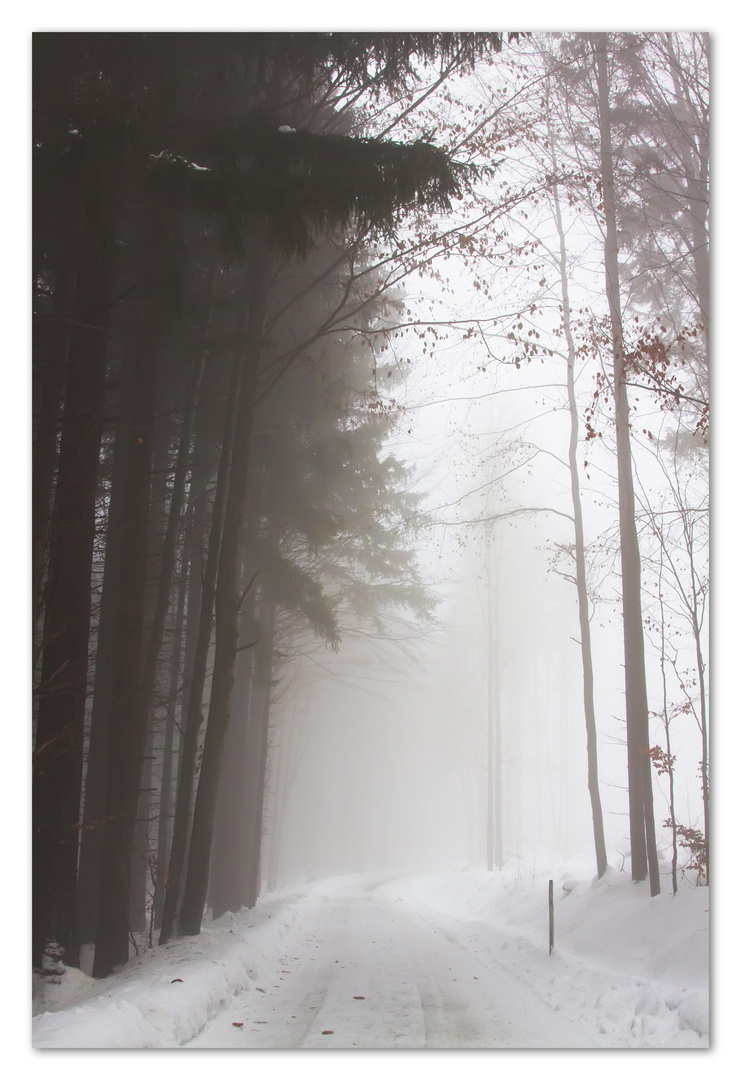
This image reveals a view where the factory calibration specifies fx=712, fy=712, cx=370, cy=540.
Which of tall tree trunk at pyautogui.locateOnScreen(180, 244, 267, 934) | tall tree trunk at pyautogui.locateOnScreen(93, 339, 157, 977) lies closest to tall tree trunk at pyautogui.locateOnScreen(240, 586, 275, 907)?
tall tree trunk at pyautogui.locateOnScreen(180, 244, 267, 934)

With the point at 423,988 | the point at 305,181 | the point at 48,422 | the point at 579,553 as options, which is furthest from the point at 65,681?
the point at 579,553

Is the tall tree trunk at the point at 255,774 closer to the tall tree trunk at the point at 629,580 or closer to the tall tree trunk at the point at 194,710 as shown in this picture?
the tall tree trunk at the point at 194,710

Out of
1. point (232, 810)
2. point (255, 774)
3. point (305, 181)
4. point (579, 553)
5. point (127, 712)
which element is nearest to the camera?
point (305, 181)

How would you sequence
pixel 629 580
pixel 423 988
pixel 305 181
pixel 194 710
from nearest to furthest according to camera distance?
1. pixel 305 181
2. pixel 423 988
3. pixel 194 710
4. pixel 629 580

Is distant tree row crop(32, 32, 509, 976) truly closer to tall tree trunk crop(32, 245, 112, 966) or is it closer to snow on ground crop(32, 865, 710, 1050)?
tall tree trunk crop(32, 245, 112, 966)

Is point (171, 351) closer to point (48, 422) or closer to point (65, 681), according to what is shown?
point (48, 422)

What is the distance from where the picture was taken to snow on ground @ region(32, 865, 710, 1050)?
13.3ft

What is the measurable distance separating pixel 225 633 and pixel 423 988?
3.43 m

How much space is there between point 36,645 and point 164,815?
5.62 meters

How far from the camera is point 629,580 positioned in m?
8.03

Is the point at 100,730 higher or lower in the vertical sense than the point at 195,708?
lower

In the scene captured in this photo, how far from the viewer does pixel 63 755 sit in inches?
192

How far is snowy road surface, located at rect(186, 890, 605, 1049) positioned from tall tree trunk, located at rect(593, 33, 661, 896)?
6.65ft

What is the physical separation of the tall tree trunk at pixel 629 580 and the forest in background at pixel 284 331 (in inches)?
1.3
